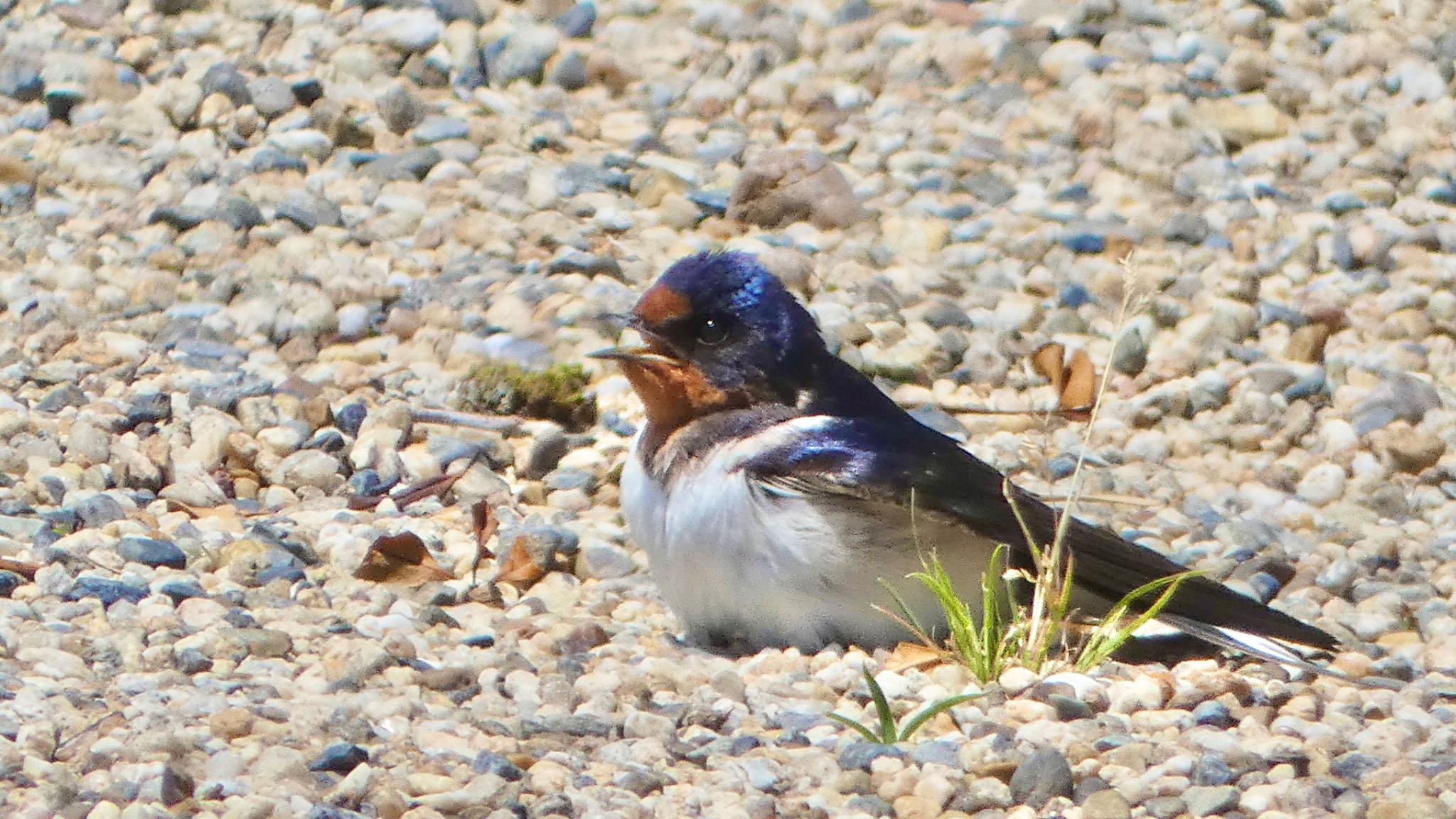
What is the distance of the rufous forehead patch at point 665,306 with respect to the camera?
4.21 metres

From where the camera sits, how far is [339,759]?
10.2 feet

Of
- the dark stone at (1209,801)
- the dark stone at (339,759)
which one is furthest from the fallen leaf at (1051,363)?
the dark stone at (339,759)

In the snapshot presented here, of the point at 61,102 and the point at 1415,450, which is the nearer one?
the point at 1415,450

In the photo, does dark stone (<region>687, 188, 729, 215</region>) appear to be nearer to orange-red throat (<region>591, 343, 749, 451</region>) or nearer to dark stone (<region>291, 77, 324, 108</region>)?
dark stone (<region>291, 77, 324, 108</region>)

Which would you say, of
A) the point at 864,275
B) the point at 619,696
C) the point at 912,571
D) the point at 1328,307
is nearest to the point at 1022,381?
the point at 864,275

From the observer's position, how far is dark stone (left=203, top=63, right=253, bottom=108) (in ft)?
21.3

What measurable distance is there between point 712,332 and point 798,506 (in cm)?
45


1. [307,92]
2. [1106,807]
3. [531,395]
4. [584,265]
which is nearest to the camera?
[1106,807]

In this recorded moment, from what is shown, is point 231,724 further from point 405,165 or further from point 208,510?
point 405,165

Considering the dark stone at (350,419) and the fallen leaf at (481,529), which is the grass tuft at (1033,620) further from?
the dark stone at (350,419)

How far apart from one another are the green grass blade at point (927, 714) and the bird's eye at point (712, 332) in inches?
42.0

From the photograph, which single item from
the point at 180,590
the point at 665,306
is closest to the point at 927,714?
the point at 665,306

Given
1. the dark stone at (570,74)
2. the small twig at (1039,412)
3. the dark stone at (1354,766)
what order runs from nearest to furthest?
the dark stone at (1354,766) → the small twig at (1039,412) → the dark stone at (570,74)

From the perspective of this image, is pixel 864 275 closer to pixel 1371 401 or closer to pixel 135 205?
pixel 1371 401
